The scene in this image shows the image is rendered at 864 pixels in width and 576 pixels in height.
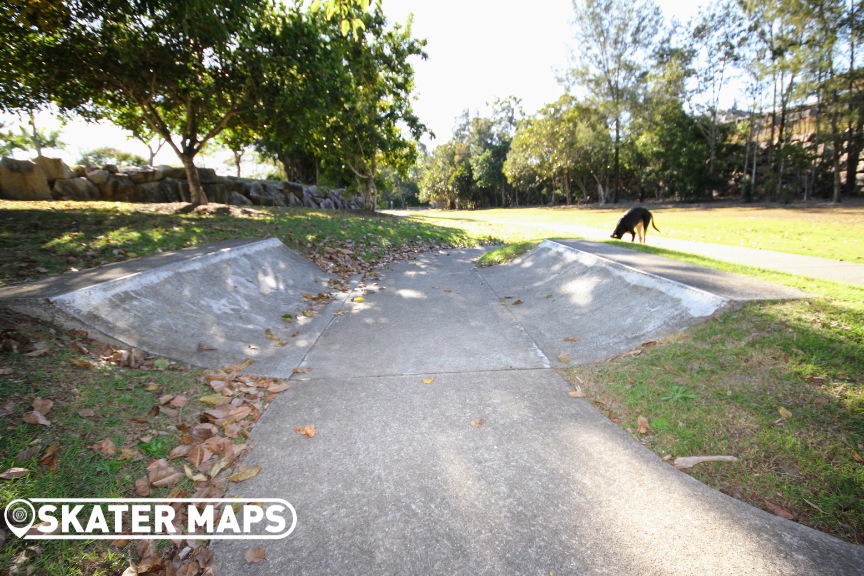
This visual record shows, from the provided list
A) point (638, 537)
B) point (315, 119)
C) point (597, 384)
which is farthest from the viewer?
point (315, 119)

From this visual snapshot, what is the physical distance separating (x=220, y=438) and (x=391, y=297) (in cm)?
407

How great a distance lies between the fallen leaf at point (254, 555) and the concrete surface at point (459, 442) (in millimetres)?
23

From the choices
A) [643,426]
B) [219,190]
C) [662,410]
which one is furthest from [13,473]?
[219,190]

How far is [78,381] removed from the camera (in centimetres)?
265

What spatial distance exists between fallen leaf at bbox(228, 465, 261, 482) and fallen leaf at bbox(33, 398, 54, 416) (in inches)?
46.1

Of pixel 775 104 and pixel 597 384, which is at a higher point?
pixel 775 104

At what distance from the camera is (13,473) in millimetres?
1903

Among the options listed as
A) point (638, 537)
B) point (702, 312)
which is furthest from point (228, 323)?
point (702, 312)

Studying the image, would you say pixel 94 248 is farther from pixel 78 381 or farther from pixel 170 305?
pixel 78 381

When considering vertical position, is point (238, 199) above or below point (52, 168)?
below

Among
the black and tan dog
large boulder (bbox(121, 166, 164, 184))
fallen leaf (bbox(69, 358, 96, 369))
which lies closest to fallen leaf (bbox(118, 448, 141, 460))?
fallen leaf (bbox(69, 358, 96, 369))

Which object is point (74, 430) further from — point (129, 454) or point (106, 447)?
point (129, 454)

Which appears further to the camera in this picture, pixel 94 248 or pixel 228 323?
pixel 94 248

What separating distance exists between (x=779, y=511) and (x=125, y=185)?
2092cm
